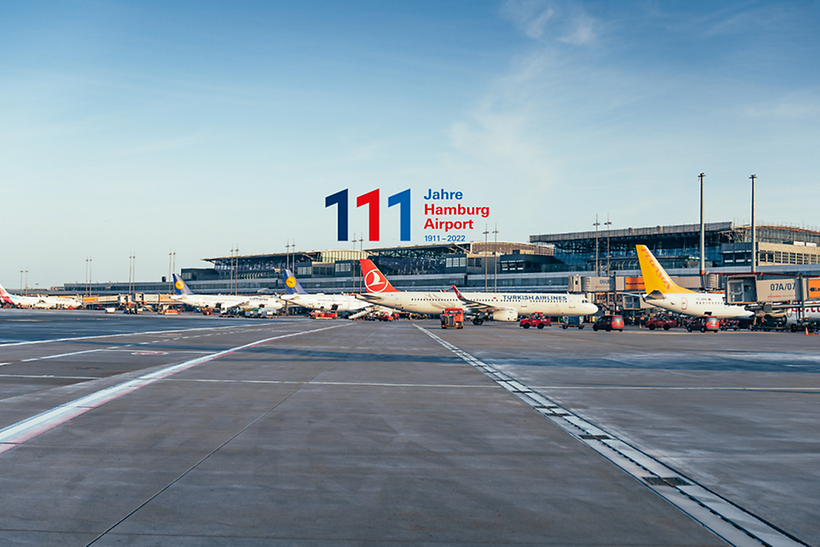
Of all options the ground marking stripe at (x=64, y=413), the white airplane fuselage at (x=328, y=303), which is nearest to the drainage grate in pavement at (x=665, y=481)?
the ground marking stripe at (x=64, y=413)

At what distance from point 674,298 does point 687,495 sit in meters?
63.4

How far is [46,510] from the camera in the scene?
6172 millimetres

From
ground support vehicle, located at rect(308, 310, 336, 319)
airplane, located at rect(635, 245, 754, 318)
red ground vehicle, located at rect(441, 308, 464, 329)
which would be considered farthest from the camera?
ground support vehicle, located at rect(308, 310, 336, 319)

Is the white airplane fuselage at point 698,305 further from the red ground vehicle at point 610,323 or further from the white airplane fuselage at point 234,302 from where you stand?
the white airplane fuselage at point 234,302

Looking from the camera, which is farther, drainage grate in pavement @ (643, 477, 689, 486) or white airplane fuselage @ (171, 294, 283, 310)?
white airplane fuselage @ (171, 294, 283, 310)

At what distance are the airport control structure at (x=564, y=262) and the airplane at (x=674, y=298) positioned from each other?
13.4 m

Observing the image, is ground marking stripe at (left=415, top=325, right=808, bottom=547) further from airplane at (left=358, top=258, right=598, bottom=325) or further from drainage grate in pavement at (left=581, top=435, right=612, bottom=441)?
airplane at (left=358, top=258, right=598, bottom=325)

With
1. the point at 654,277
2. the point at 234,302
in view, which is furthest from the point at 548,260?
the point at 654,277

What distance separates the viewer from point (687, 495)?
23.0ft

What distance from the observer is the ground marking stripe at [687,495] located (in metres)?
5.76

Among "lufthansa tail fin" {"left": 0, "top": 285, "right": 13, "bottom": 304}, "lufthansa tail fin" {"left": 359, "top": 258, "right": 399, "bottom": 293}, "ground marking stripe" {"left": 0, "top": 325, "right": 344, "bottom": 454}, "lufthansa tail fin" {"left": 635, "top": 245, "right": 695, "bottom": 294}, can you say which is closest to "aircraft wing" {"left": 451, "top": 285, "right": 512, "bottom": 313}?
"lufthansa tail fin" {"left": 359, "top": 258, "right": 399, "bottom": 293}

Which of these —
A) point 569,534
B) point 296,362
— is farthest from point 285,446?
point 296,362

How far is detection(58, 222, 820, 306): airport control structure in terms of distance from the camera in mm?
119312

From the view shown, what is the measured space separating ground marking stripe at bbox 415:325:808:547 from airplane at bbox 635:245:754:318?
2255 inches
